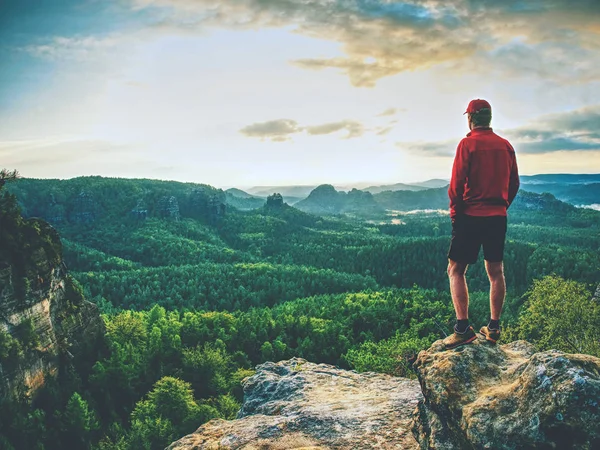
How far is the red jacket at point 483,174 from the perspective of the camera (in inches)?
372

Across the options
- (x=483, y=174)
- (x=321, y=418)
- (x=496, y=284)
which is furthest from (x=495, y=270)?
(x=321, y=418)

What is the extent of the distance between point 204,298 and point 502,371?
92.0 m

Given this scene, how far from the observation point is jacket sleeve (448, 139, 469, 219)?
9.55 metres

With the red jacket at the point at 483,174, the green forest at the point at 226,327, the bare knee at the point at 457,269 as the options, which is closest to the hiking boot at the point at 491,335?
the green forest at the point at 226,327

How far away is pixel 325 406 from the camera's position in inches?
570

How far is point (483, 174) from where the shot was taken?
947 centimetres

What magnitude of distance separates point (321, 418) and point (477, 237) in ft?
27.2

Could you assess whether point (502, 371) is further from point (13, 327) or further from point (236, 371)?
point (236, 371)

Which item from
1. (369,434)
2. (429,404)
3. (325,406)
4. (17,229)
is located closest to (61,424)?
(17,229)

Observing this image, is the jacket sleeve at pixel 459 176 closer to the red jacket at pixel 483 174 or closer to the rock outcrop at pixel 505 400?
the red jacket at pixel 483 174

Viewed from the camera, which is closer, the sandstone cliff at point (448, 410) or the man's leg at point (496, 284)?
the sandstone cliff at point (448, 410)

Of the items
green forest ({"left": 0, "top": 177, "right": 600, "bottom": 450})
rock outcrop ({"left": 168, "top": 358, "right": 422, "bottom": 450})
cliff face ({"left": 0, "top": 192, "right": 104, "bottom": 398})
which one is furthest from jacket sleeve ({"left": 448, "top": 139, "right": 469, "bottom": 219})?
cliff face ({"left": 0, "top": 192, "right": 104, "bottom": 398})

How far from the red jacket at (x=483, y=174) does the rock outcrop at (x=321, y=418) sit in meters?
7.10

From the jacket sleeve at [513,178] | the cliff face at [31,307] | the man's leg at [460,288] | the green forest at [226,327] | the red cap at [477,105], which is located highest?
the red cap at [477,105]
